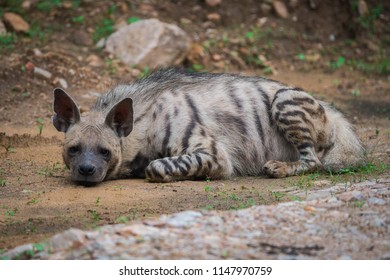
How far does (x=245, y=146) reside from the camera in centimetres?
746

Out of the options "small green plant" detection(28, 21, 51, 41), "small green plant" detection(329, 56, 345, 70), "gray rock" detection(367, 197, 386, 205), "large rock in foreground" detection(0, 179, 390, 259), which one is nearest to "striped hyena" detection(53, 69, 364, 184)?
"gray rock" detection(367, 197, 386, 205)

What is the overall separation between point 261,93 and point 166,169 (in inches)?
56.4

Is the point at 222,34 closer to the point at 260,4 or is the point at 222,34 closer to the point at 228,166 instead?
the point at 260,4

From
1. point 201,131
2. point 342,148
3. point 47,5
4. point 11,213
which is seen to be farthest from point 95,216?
point 47,5

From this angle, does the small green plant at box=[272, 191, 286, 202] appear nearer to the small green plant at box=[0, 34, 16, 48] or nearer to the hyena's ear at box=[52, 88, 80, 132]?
the hyena's ear at box=[52, 88, 80, 132]

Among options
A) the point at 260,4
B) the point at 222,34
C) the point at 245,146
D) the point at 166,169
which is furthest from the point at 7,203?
the point at 260,4

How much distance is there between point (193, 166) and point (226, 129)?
676mm

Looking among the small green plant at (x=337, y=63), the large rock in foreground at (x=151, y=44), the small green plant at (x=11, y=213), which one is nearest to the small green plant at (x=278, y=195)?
the small green plant at (x=11, y=213)

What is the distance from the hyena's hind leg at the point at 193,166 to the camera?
686cm

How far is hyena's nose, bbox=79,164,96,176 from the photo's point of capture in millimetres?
6625

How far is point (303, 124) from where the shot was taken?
7.39 metres

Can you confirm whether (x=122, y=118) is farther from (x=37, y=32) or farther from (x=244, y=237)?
(x=37, y=32)

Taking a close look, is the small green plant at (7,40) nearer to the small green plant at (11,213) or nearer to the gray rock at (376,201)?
the small green plant at (11,213)

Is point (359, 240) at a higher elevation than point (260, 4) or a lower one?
higher
